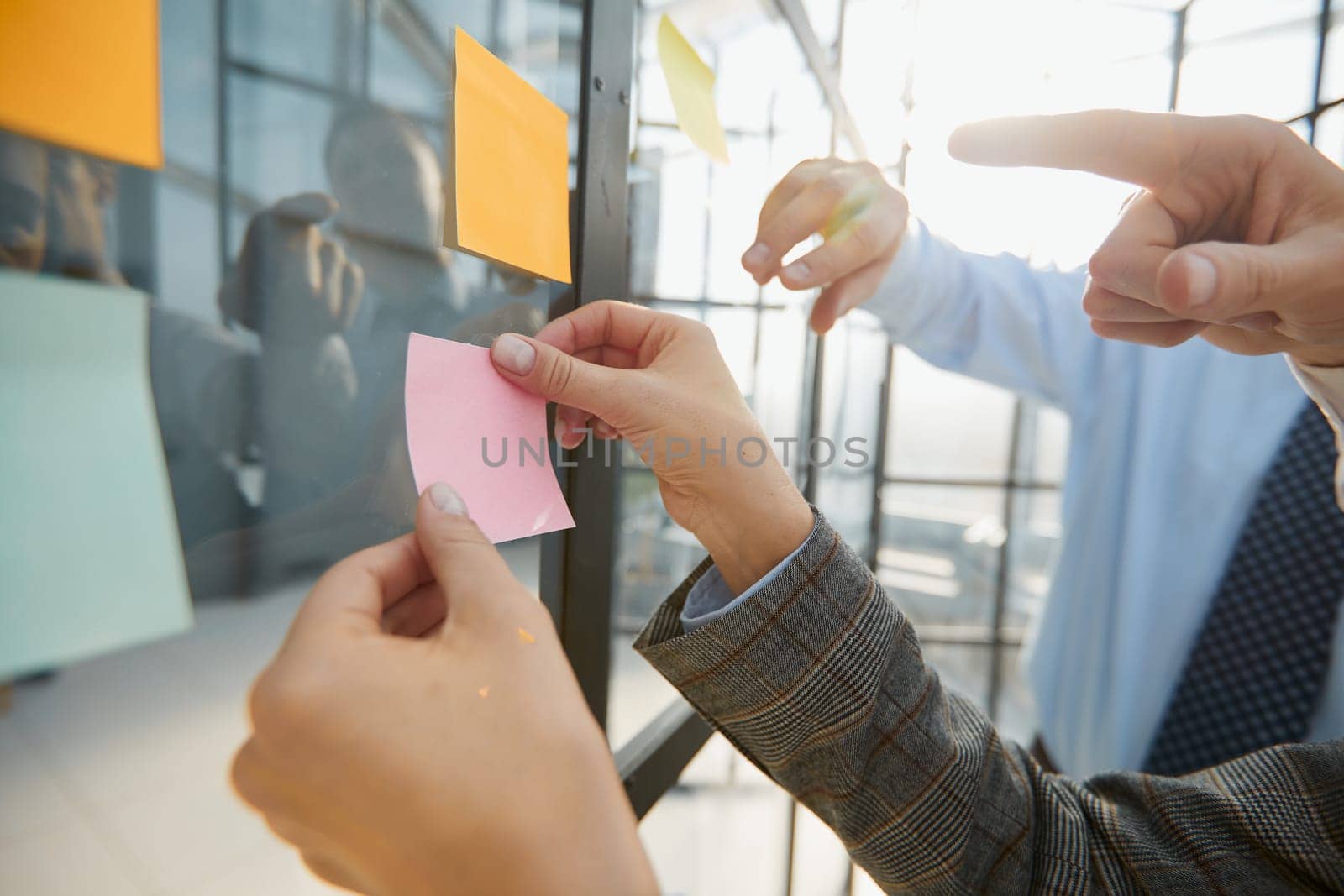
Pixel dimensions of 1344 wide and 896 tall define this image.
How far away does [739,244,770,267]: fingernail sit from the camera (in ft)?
1.66

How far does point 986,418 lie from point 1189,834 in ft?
9.07

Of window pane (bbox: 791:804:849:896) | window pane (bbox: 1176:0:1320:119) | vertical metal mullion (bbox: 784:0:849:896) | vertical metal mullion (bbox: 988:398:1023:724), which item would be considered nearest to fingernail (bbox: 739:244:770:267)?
vertical metal mullion (bbox: 784:0:849:896)

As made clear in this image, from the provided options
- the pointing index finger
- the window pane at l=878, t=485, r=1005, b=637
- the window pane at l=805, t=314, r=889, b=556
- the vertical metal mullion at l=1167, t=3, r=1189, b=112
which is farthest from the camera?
the window pane at l=878, t=485, r=1005, b=637

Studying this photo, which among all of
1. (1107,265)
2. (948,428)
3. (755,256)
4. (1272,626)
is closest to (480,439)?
(755,256)

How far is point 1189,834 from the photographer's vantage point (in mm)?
416

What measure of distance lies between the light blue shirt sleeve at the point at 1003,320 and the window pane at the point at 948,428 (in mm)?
1697

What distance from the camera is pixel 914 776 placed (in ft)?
1.31

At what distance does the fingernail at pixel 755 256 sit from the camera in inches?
19.9

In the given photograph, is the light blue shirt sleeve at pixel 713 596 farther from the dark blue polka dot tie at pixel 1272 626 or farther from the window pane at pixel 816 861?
the window pane at pixel 816 861

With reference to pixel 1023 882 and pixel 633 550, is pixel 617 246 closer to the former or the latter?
pixel 633 550

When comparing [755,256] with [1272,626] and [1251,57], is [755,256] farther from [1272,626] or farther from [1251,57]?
[1251,57]

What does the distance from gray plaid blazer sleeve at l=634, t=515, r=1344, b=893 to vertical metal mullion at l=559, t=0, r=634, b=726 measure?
42 mm

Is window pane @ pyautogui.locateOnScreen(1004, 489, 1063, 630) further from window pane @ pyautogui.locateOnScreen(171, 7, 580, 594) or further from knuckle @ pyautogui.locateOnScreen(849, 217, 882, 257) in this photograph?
window pane @ pyautogui.locateOnScreen(171, 7, 580, 594)

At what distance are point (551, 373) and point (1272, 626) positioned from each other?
1.05 metres
